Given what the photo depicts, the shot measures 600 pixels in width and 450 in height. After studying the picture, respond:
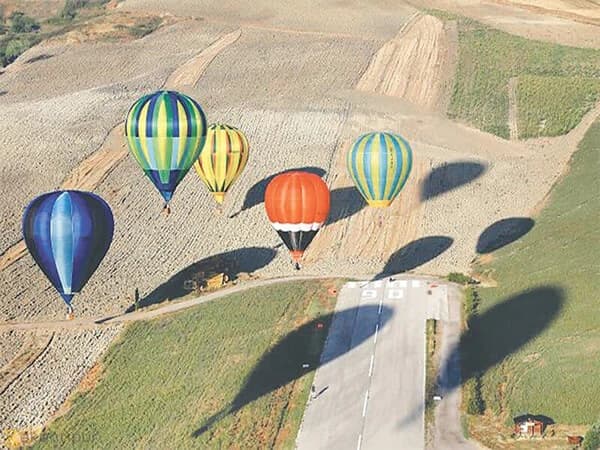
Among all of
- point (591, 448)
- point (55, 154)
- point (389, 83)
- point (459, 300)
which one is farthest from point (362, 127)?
point (591, 448)

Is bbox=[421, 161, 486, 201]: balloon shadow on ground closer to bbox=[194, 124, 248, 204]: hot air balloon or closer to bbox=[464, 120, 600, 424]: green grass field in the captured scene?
bbox=[464, 120, 600, 424]: green grass field

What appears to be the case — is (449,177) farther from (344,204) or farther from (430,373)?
(430,373)

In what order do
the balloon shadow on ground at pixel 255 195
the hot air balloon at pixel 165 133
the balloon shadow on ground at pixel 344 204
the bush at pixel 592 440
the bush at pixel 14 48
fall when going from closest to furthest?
the bush at pixel 592 440 → the hot air balloon at pixel 165 133 → the balloon shadow on ground at pixel 344 204 → the balloon shadow on ground at pixel 255 195 → the bush at pixel 14 48

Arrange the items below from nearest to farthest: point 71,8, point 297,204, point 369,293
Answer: point 297,204, point 369,293, point 71,8

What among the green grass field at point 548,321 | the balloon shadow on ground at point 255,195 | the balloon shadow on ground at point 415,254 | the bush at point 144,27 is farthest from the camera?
the bush at point 144,27

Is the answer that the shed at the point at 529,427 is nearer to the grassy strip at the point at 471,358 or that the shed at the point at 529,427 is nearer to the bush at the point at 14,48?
the grassy strip at the point at 471,358

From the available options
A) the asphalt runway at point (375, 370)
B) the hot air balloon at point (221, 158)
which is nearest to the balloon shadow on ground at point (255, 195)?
the hot air balloon at point (221, 158)

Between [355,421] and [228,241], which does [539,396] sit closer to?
[355,421]

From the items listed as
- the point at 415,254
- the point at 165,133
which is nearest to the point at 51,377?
the point at 165,133
